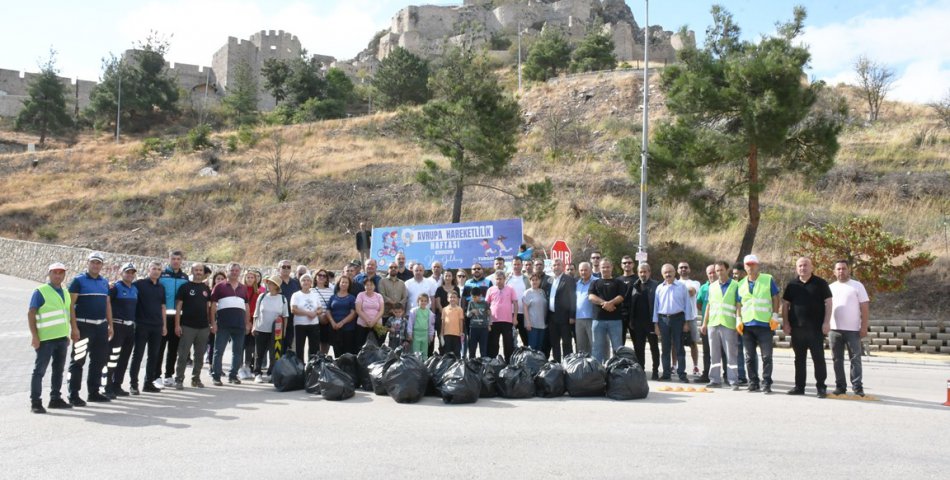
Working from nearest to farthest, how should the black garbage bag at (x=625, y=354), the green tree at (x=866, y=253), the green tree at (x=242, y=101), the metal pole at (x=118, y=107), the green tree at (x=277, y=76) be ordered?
the black garbage bag at (x=625, y=354), the green tree at (x=866, y=253), the metal pole at (x=118, y=107), the green tree at (x=242, y=101), the green tree at (x=277, y=76)

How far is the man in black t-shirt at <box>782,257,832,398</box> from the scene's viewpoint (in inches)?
363

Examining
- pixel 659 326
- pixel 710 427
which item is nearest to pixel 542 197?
pixel 659 326

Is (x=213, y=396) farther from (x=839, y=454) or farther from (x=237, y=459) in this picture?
(x=839, y=454)

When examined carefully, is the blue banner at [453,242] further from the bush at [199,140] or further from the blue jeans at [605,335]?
the bush at [199,140]

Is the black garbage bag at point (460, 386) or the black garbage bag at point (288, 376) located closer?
the black garbage bag at point (460, 386)

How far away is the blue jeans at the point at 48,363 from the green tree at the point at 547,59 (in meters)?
52.4

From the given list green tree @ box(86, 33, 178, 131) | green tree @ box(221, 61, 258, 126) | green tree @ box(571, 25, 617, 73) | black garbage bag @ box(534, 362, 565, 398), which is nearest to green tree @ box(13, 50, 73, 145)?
green tree @ box(86, 33, 178, 131)

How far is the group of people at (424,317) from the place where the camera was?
8.89 meters

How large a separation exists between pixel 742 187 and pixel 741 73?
3.25 metres

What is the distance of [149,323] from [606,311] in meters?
6.20

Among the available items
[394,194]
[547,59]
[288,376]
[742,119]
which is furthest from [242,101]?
[288,376]

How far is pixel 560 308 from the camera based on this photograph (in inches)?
460

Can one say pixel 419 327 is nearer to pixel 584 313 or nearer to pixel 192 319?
pixel 584 313

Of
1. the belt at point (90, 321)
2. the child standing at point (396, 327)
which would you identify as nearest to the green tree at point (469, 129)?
the child standing at point (396, 327)
